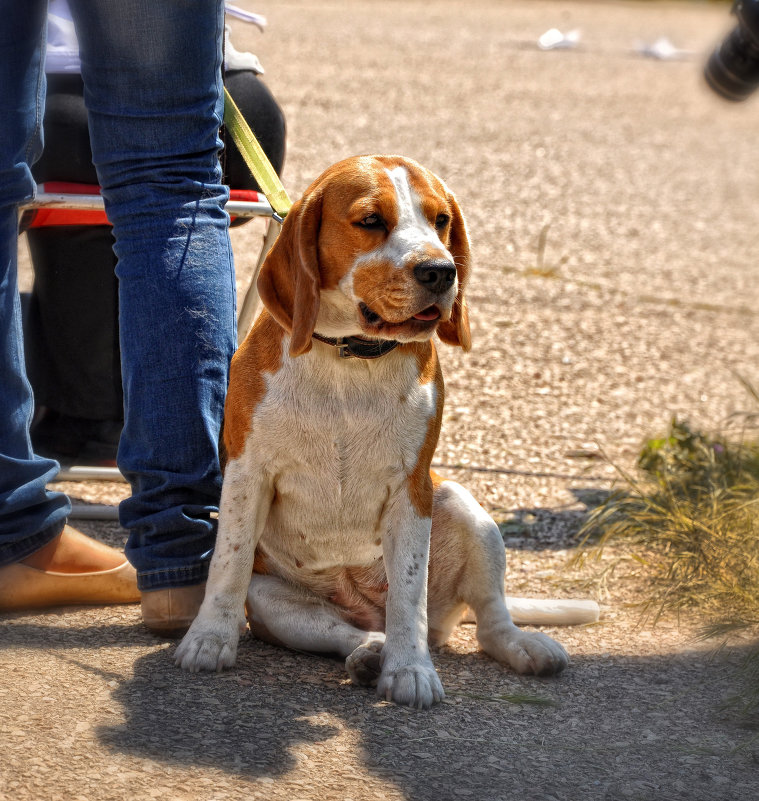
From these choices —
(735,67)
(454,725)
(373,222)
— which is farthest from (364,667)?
(735,67)

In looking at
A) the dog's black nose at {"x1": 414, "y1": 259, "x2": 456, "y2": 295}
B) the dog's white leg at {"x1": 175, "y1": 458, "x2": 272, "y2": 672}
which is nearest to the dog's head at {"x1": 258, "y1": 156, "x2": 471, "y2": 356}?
the dog's black nose at {"x1": 414, "y1": 259, "x2": 456, "y2": 295}

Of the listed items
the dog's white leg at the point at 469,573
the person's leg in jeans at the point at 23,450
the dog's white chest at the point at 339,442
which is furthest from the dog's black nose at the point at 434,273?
the person's leg in jeans at the point at 23,450

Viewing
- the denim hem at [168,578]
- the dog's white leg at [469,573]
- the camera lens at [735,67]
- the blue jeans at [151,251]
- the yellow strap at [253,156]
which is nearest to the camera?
the blue jeans at [151,251]

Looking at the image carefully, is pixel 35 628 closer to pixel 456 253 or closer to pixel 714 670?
pixel 456 253

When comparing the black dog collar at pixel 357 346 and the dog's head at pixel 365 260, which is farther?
the black dog collar at pixel 357 346

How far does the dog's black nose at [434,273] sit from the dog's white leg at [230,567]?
57cm

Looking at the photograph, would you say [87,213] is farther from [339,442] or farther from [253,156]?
[339,442]

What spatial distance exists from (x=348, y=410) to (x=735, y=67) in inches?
100

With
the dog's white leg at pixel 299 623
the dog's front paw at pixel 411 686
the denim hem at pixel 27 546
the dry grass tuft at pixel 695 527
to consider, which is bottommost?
the dry grass tuft at pixel 695 527

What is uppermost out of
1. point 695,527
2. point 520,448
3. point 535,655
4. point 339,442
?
point 339,442

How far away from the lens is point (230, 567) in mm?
2512

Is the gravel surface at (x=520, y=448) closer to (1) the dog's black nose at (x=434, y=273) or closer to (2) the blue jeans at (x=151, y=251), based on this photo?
(2) the blue jeans at (x=151, y=251)

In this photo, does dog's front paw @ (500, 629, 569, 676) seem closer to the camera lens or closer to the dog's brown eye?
the dog's brown eye

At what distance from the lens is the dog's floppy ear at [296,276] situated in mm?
2414
